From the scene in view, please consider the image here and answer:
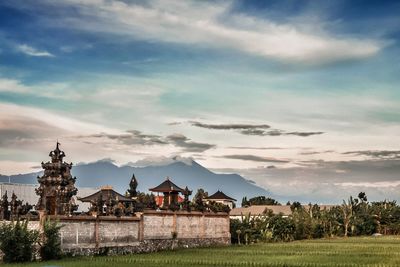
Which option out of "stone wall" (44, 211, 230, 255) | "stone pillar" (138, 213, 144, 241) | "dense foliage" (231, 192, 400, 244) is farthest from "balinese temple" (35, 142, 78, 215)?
"dense foliage" (231, 192, 400, 244)

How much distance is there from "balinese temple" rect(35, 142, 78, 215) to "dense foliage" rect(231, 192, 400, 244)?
64.0ft

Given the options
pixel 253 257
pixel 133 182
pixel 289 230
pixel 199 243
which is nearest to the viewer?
pixel 253 257

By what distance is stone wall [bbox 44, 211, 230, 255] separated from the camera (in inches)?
1501

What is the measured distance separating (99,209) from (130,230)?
8.84 ft

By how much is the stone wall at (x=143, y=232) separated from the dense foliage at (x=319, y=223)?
180 inches

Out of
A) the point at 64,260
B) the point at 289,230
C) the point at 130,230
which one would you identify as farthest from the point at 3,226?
the point at 289,230

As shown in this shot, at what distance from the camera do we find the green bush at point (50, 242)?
3512 centimetres

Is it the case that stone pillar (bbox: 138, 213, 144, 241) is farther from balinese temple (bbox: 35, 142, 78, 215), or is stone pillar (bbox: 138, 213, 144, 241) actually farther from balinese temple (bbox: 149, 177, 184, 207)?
balinese temple (bbox: 149, 177, 184, 207)

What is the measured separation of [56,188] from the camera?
4319cm

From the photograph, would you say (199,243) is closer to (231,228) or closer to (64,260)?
(231,228)

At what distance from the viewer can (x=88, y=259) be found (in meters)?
35.2

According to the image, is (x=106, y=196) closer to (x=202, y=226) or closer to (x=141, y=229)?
(x=202, y=226)

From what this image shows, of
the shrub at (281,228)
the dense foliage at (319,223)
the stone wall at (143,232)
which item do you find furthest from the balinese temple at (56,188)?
the shrub at (281,228)

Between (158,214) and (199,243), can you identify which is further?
(199,243)
